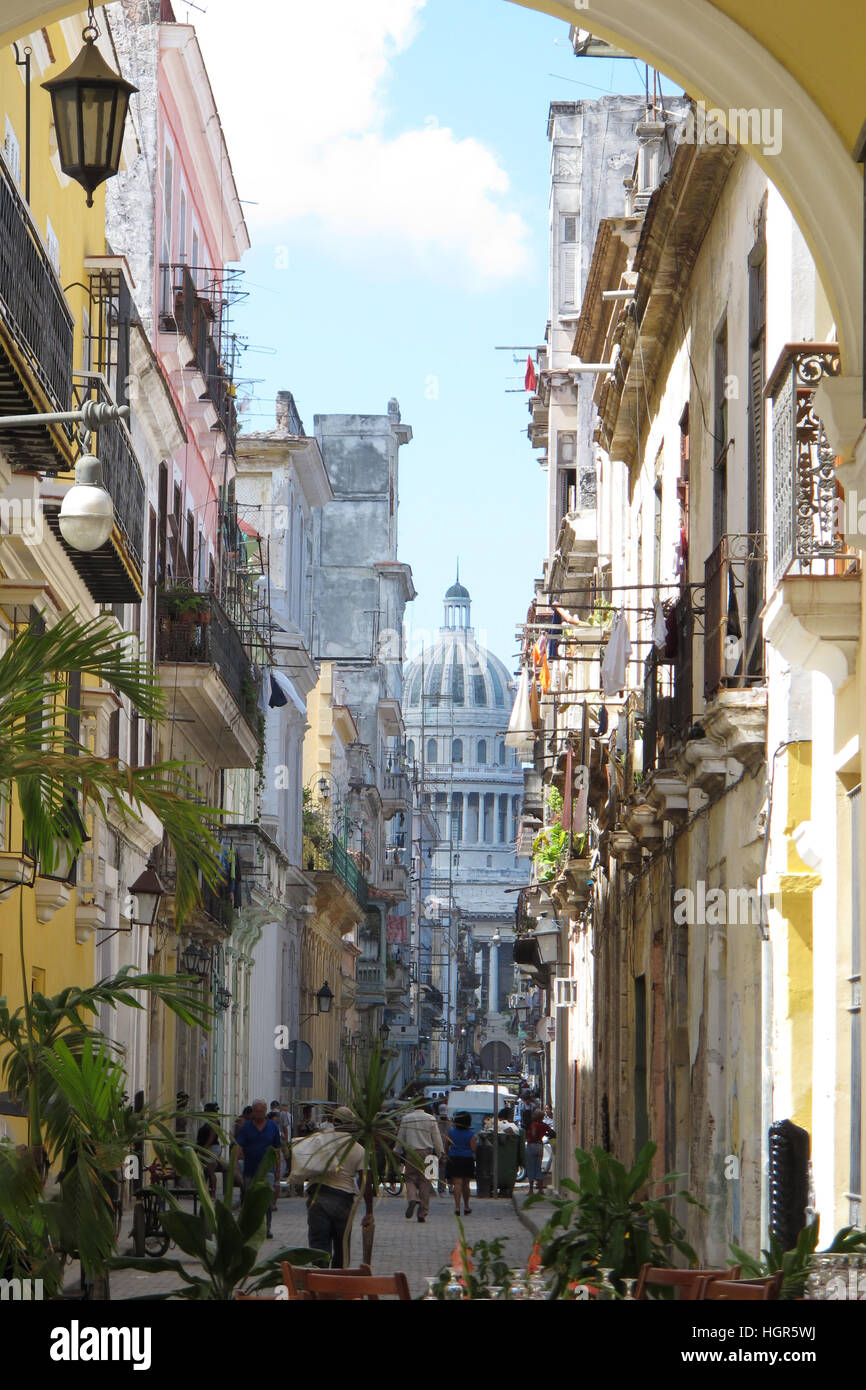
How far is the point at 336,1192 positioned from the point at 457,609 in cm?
18203

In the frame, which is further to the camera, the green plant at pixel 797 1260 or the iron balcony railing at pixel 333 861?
the iron balcony railing at pixel 333 861

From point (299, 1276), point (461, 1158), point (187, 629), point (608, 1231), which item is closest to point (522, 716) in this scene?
point (187, 629)

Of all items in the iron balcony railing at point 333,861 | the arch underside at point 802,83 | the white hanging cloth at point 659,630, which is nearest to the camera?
the arch underside at point 802,83

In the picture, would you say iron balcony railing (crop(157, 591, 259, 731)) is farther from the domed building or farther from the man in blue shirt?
the domed building

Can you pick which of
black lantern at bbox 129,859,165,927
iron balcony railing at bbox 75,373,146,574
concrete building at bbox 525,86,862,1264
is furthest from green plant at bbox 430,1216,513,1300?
black lantern at bbox 129,859,165,927

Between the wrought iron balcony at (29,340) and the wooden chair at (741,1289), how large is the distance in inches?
283

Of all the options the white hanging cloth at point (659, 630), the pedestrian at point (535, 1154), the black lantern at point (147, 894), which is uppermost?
the white hanging cloth at point (659, 630)

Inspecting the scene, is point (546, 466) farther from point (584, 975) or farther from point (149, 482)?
point (149, 482)

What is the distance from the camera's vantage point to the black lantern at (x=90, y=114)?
892 centimetres

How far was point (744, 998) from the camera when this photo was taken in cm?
1434

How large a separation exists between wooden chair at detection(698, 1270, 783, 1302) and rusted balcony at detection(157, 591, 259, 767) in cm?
1958

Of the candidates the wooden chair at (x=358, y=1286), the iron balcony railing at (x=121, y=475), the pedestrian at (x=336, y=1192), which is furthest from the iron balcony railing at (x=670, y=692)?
the wooden chair at (x=358, y=1286)

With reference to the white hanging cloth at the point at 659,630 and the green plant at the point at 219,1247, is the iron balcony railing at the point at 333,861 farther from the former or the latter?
the green plant at the point at 219,1247

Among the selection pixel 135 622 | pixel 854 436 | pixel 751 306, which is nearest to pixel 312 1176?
pixel 751 306
